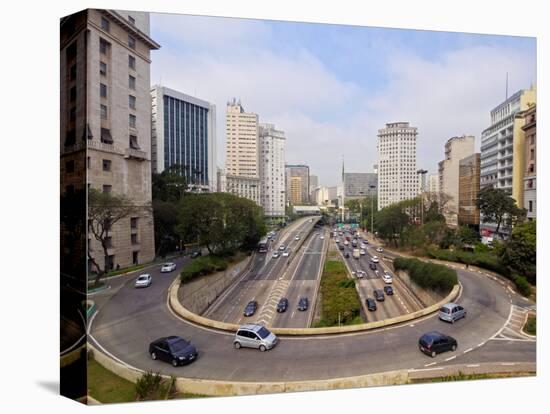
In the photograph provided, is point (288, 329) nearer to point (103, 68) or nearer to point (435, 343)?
point (435, 343)

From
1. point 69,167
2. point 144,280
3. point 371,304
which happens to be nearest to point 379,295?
point 371,304

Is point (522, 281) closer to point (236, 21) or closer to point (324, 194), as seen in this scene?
point (324, 194)

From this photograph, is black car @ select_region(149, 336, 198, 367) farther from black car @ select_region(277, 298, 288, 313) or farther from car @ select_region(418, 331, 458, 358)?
car @ select_region(418, 331, 458, 358)

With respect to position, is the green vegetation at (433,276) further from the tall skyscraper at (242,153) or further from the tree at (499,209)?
the tall skyscraper at (242,153)

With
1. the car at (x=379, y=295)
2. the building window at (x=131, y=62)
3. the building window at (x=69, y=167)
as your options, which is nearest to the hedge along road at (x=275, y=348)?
the car at (x=379, y=295)

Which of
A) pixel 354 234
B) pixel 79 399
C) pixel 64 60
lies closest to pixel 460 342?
pixel 354 234

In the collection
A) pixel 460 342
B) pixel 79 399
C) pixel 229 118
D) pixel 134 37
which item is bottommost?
pixel 79 399
